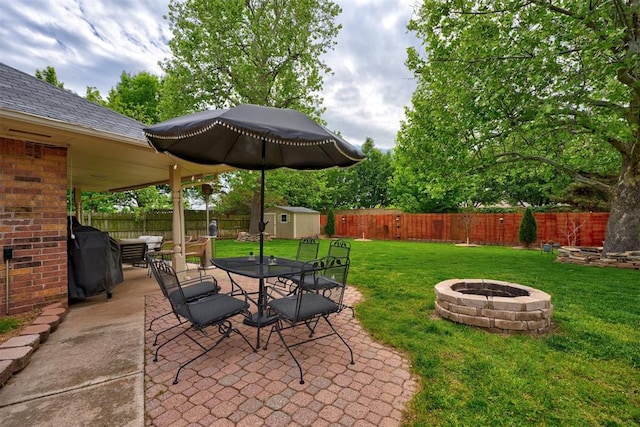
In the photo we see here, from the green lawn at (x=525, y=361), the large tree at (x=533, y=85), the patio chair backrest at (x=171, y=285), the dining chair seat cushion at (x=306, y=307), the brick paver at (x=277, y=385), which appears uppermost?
the large tree at (x=533, y=85)

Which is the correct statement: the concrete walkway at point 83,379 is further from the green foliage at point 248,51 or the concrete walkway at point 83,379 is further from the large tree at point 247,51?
the green foliage at point 248,51

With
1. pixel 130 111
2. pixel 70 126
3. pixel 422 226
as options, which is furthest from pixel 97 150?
pixel 422 226

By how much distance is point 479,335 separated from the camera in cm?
316

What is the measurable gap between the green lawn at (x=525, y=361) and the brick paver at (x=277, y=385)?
0.24 m

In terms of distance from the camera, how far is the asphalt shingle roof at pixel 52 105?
3.30 meters

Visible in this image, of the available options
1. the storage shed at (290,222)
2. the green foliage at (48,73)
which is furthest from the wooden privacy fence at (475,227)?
the green foliage at (48,73)

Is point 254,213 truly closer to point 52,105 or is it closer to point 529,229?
point 52,105

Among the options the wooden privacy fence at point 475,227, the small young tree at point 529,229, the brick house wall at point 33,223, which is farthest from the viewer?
the small young tree at point 529,229

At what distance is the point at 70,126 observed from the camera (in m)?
3.31

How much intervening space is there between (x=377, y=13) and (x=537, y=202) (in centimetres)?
2145

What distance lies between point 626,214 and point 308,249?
27.7ft

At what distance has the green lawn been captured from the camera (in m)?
1.95

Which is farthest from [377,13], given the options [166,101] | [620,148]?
[166,101]

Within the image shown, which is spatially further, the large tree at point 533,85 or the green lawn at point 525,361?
the large tree at point 533,85
